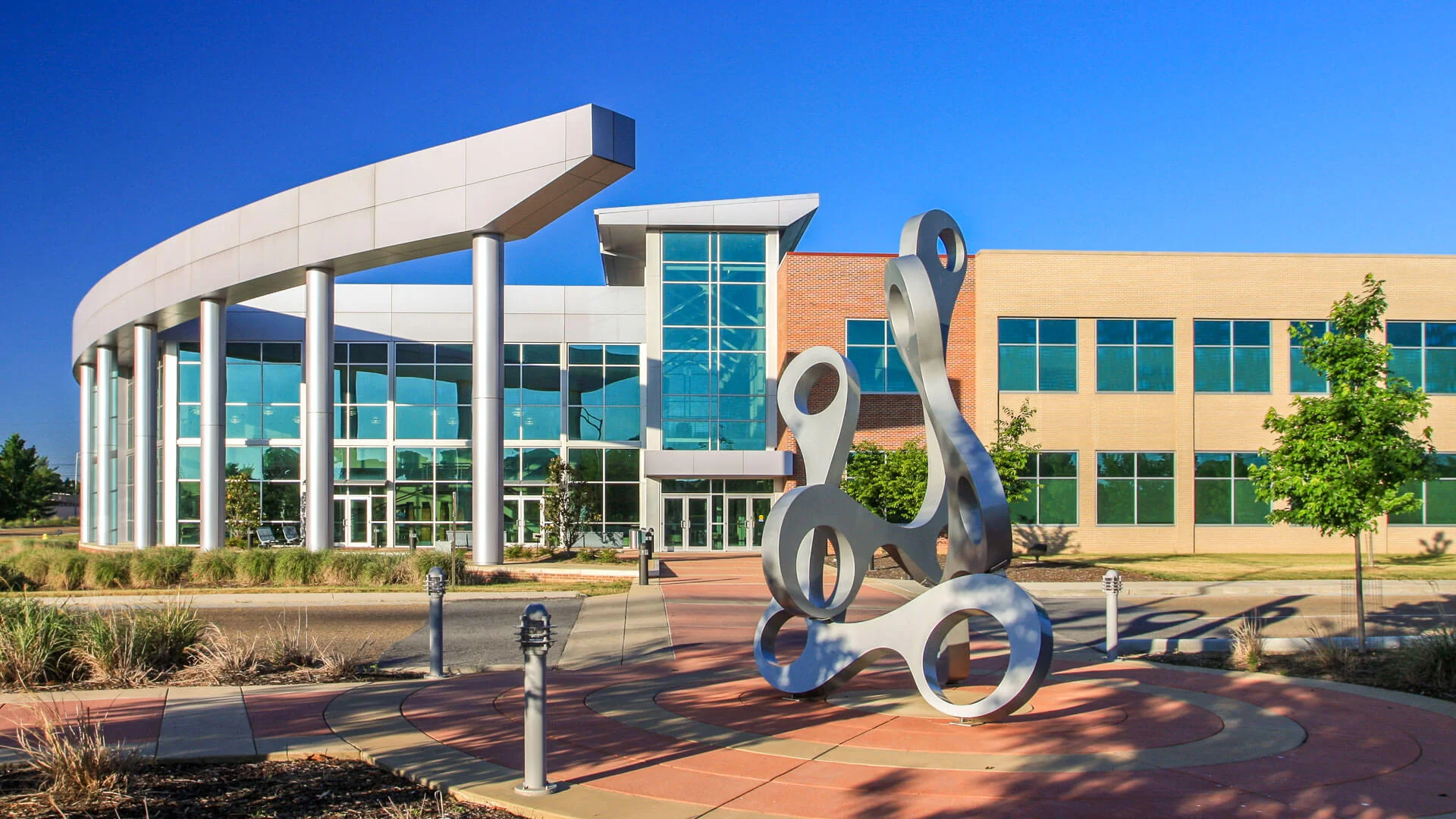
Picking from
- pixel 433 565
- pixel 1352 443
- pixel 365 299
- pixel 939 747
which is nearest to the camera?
pixel 939 747

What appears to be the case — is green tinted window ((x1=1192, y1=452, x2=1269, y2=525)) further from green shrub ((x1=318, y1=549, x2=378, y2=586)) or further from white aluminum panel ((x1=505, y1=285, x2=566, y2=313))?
green shrub ((x1=318, y1=549, x2=378, y2=586))

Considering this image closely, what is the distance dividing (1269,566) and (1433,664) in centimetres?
2012

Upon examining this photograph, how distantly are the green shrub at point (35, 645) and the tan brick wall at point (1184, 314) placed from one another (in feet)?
88.3

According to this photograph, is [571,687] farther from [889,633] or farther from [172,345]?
[172,345]

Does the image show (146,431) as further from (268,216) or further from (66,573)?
(66,573)

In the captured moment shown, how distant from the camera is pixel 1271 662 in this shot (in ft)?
37.6

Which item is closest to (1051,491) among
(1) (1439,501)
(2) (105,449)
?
(1) (1439,501)

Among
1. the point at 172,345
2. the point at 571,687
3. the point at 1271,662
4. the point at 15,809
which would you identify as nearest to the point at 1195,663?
the point at 1271,662

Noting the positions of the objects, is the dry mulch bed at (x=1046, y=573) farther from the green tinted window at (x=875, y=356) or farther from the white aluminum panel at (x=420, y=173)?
the white aluminum panel at (x=420, y=173)

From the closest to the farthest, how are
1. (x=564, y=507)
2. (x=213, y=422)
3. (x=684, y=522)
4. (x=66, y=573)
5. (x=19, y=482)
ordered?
(x=66, y=573) < (x=213, y=422) < (x=564, y=507) < (x=684, y=522) < (x=19, y=482)

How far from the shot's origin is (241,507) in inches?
1378

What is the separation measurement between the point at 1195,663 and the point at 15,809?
10.6 metres

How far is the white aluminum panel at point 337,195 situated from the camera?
25902mm

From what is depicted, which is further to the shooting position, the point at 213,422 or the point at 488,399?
the point at 213,422
